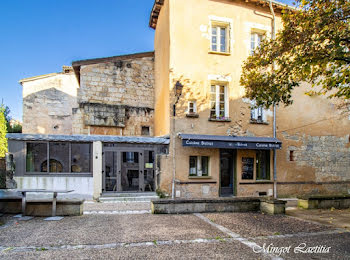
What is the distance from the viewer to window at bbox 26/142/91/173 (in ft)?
30.0

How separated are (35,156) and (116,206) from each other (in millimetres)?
3977

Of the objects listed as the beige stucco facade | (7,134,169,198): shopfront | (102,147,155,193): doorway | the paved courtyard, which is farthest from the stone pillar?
the paved courtyard

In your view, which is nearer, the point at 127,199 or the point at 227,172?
the point at 127,199

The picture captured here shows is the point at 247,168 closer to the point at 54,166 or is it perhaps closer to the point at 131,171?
the point at 131,171

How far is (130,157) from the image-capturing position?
10000 mm

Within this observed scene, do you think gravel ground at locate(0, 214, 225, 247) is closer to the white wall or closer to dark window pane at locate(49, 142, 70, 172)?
the white wall

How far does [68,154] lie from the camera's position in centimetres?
934

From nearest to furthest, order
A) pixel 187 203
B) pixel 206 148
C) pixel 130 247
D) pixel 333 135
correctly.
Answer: pixel 130 247, pixel 187 203, pixel 206 148, pixel 333 135

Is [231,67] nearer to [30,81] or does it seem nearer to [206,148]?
[206,148]

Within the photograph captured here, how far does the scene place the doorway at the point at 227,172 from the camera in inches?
424

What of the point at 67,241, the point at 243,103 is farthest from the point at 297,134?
the point at 67,241

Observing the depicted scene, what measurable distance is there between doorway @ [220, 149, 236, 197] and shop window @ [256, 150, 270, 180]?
4.24 feet

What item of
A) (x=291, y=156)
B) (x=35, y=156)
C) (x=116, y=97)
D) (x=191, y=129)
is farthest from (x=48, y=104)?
(x=291, y=156)

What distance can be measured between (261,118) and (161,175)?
561cm
